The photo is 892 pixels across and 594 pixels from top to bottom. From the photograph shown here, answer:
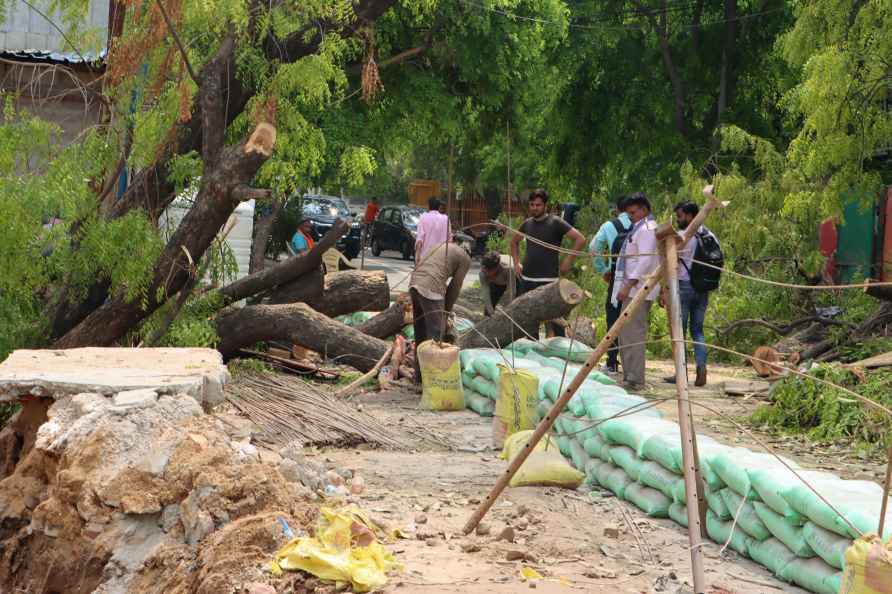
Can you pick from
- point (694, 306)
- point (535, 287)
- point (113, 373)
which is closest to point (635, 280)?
point (694, 306)

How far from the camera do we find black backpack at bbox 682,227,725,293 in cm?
1037

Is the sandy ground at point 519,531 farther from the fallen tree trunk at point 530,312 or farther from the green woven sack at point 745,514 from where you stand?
the fallen tree trunk at point 530,312

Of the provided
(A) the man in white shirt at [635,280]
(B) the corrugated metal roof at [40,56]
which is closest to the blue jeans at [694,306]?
(A) the man in white shirt at [635,280]

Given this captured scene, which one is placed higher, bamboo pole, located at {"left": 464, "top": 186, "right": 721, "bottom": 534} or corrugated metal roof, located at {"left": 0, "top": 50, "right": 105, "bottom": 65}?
corrugated metal roof, located at {"left": 0, "top": 50, "right": 105, "bottom": 65}

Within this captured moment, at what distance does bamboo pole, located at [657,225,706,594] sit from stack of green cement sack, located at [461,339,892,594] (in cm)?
65

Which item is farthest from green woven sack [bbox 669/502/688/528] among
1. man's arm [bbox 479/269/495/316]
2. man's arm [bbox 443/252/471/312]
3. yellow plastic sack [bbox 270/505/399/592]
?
man's arm [bbox 479/269/495/316]

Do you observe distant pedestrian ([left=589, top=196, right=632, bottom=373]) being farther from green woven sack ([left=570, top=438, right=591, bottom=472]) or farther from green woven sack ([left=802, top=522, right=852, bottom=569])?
green woven sack ([left=802, top=522, right=852, bottom=569])

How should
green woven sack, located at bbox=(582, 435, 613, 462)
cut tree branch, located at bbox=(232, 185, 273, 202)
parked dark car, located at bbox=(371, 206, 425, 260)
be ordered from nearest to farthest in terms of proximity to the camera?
1. green woven sack, located at bbox=(582, 435, 613, 462)
2. cut tree branch, located at bbox=(232, 185, 273, 202)
3. parked dark car, located at bbox=(371, 206, 425, 260)

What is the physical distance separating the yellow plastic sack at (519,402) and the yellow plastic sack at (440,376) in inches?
66.6

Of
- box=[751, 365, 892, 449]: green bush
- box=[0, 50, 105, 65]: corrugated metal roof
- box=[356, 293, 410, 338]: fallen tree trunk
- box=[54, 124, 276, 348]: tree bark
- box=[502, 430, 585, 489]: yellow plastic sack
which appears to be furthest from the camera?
box=[0, 50, 105, 65]: corrugated metal roof

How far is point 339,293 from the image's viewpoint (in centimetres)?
1215

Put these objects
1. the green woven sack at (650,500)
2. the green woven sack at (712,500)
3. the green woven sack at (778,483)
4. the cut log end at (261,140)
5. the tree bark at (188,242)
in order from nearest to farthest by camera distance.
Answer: the green woven sack at (778,483), the green woven sack at (712,500), the green woven sack at (650,500), the cut log end at (261,140), the tree bark at (188,242)

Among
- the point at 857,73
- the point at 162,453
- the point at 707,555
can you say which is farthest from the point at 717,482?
the point at 857,73

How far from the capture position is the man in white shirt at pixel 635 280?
9.73m
